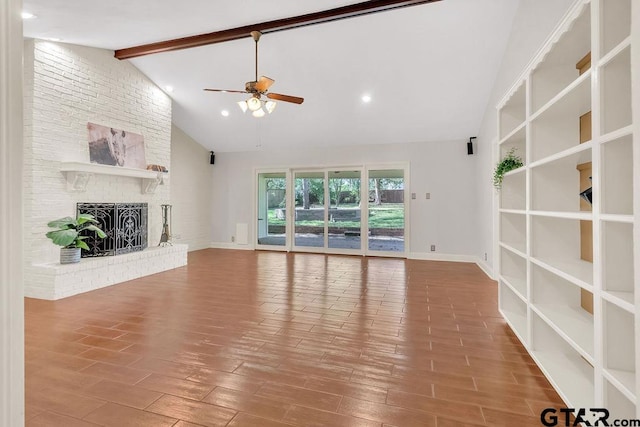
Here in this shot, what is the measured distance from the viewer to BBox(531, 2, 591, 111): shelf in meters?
2.12

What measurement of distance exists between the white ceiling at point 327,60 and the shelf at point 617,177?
3.13 metres

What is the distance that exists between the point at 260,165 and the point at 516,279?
6417mm

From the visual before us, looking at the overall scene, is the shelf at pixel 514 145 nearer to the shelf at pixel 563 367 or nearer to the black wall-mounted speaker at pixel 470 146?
the shelf at pixel 563 367

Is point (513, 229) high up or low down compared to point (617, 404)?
up

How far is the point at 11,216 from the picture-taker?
2.40ft

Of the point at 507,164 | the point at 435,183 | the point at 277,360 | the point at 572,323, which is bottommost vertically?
the point at 277,360

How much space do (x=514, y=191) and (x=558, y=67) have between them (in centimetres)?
116

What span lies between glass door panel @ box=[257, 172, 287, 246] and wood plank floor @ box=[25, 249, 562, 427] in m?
3.85

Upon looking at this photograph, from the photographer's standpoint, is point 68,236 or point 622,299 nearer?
point 622,299

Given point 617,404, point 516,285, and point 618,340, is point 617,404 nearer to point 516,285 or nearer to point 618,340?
point 618,340

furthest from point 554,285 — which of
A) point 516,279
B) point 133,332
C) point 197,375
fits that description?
point 133,332

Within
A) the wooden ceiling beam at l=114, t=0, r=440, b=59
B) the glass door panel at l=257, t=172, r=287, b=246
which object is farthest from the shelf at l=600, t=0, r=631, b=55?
the glass door panel at l=257, t=172, r=287, b=246

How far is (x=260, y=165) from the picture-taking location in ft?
27.0

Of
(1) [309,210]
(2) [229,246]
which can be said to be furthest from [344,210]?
(2) [229,246]
